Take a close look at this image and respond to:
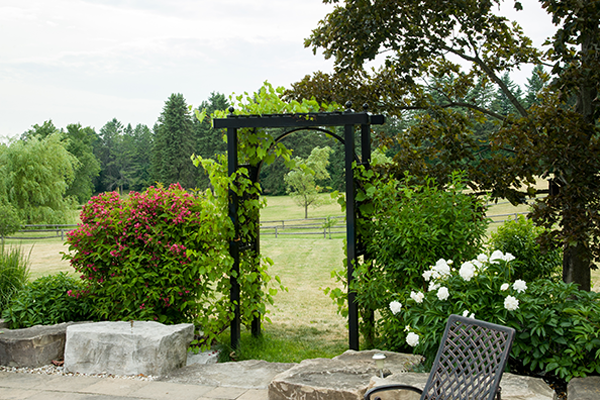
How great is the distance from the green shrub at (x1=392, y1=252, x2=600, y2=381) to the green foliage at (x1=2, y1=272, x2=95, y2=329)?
3138 millimetres

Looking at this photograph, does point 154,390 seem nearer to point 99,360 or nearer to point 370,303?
point 99,360

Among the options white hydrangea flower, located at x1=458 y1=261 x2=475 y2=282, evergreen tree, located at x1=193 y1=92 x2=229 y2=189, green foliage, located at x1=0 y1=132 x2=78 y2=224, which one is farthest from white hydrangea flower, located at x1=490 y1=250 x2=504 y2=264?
evergreen tree, located at x1=193 y1=92 x2=229 y2=189

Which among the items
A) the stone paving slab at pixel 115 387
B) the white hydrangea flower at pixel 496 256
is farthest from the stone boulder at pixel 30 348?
the white hydrangea flower at pixel 496 256

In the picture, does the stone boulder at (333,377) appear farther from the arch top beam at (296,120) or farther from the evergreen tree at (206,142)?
the evergreen tree at (206,142)

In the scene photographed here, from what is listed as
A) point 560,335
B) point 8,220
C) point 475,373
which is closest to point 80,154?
point 8,220

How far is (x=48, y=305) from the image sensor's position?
4629 mm

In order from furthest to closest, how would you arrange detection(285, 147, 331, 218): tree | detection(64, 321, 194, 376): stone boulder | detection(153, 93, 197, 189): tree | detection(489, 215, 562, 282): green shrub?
detection(153, 93, 197, 189): tree → detection(285, 147, 331, 218): tree → detection(489, 215, 562, 282): green shrub → detection(64, 321, 194, 376): stone boulder

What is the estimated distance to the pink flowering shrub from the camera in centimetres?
429

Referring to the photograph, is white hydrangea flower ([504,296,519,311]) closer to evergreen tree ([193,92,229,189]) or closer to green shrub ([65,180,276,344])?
green shrub ([65,180,276,344])

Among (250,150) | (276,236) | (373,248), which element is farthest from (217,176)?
(276,236)

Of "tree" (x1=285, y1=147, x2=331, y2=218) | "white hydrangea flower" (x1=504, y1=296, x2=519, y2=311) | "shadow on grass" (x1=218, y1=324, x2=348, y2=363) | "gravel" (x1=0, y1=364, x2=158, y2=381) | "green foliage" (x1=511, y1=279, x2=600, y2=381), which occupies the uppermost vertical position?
"tree" (x1=285, y1=147, x2=331, y2=218)

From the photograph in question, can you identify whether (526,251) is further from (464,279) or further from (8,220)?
(8,220)

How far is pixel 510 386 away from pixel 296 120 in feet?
8.68

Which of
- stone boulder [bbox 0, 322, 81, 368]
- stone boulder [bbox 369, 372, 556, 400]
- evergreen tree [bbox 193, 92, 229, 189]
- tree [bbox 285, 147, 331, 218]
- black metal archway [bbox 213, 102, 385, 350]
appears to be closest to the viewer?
stone boulder [bbox 369, 372, 556, 400]
